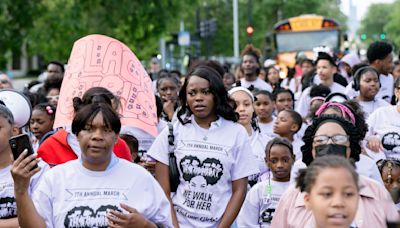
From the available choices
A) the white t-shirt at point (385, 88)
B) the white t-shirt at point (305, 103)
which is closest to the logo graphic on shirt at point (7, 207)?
the white t-shirt at point (305, 103)

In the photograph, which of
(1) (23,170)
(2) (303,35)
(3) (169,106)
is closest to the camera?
(1) (23,170)

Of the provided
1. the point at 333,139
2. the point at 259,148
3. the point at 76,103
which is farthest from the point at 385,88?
the point at 333,139

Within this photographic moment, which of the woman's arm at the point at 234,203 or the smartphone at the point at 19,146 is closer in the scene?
the smartphone at the point at 19,146

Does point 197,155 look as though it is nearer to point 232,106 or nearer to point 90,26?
point 232,106

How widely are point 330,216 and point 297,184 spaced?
50 centimetres

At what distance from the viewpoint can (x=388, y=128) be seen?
28.4ft

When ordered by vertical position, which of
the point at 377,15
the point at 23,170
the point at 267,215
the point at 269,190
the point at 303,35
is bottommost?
the point at 267,215

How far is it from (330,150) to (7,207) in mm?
2213

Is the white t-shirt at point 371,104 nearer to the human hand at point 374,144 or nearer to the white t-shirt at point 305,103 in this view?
the white t-shirt at point 305,103

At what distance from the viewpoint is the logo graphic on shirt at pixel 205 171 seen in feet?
21.5

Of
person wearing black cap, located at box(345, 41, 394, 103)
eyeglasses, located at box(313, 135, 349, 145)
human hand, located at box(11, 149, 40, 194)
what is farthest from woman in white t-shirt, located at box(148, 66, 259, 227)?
person wearing black cap, located at box(345, 41, 394, 103)

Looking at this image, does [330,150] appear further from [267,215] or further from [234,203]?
[267,215]

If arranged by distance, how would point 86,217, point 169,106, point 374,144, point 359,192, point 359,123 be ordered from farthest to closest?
point 169,106 < point 374,144 < point 359,123 < point 86,217 < point 359,192

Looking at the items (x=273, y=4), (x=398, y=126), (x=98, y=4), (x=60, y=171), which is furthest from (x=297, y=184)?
(x=273, y=4)
